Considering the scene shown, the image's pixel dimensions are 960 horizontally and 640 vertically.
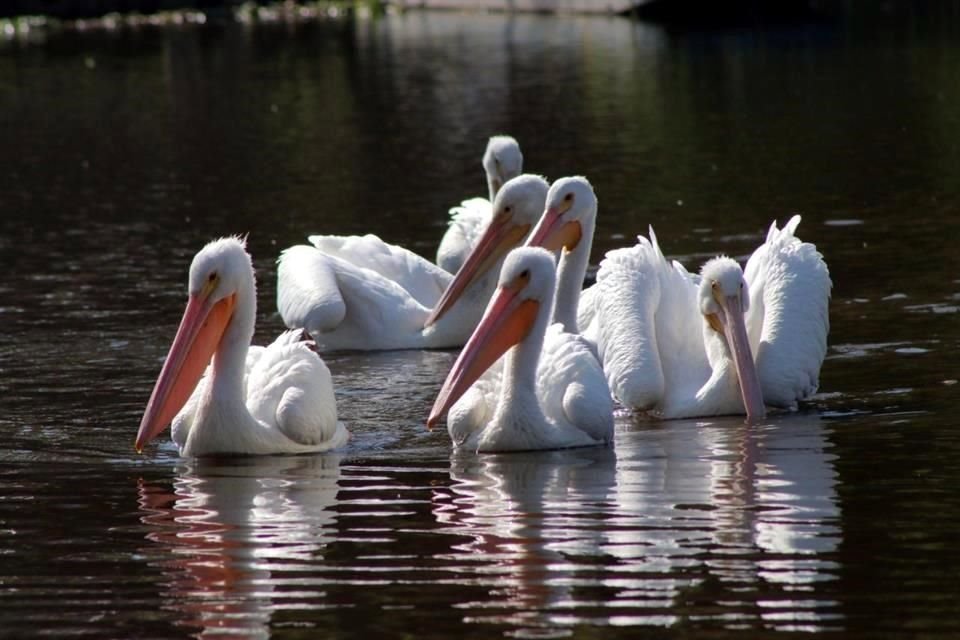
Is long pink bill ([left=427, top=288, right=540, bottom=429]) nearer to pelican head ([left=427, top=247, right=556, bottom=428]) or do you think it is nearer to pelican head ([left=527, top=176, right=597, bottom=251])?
pelican head ([left=427, top=247, right=556, bottom=428])

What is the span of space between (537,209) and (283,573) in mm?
4341

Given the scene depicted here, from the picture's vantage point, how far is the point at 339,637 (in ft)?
16.1

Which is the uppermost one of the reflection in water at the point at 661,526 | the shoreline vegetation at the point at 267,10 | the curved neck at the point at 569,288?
the curved neck at the point at 569,288

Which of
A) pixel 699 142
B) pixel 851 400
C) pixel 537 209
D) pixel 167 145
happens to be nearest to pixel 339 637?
pixel 851 400

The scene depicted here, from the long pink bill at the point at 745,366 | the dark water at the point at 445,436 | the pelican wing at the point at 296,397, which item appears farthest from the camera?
the long pink bill at the point at 745,366

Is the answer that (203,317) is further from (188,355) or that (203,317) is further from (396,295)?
(396,295)

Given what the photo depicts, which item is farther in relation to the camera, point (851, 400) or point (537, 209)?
point (537, 209)

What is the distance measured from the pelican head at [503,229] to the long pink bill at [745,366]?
195cm

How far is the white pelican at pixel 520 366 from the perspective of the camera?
23.9 ft

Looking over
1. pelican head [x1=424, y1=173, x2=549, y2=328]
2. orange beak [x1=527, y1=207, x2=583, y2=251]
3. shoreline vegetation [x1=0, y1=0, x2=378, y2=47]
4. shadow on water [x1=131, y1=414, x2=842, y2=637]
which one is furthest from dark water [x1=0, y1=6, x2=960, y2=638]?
shoreline vegetation [x1=0, y1=0, x2=378, y2=47]

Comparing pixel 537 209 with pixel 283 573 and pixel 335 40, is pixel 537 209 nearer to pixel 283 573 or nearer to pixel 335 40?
pixel 283 573

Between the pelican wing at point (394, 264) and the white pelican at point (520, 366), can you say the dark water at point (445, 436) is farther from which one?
the pelican wing at point (394, 264)

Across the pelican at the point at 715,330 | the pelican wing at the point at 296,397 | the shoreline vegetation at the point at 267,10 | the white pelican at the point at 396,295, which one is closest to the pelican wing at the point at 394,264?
the white pelican at the point at 396,295

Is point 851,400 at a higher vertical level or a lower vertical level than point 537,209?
lower
